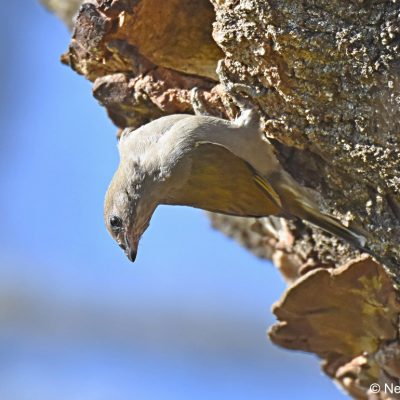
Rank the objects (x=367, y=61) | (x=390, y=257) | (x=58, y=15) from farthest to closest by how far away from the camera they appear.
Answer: (x=58, y=15) → (x=390, y=257) → (x=367, y=61)

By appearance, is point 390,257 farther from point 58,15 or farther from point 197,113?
point 58,15

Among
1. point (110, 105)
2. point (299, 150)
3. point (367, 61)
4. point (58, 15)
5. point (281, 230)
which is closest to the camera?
point (367, 61)

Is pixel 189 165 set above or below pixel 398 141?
above

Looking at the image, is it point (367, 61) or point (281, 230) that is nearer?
point (367, 61)

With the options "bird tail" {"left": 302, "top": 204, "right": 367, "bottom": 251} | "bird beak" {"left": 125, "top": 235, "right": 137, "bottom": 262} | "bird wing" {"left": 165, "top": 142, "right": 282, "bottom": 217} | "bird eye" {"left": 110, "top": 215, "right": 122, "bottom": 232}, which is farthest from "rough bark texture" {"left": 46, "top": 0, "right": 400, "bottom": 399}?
"bird beak" {"left": 125, "top": 235, "right": 137, "bottom": 262}

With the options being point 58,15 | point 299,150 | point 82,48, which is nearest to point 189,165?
point 299,150

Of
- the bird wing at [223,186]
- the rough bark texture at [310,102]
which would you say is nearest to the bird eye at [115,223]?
the bird wing at [223,186]
